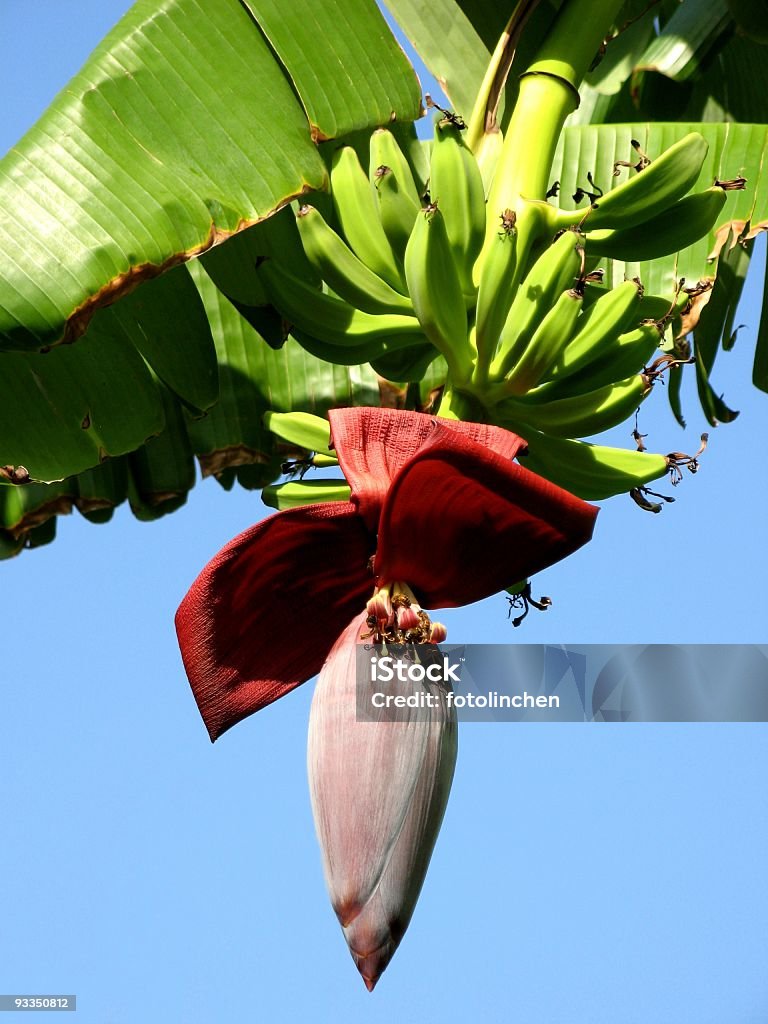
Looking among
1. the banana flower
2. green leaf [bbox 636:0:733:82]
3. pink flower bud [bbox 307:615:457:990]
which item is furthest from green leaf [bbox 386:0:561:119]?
pink flower bud [bbox 307:615:457:990]

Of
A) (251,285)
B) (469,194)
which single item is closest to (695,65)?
(469,194)

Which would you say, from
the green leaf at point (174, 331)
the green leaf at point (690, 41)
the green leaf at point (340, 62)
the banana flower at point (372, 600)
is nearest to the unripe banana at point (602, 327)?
the banana flower at point (372, 600)

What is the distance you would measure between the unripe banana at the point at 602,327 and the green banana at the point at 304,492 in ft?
0.80

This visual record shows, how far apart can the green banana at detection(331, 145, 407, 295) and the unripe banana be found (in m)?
0.21

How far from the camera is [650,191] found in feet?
3.81

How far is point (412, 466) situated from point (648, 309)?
19.9 inches

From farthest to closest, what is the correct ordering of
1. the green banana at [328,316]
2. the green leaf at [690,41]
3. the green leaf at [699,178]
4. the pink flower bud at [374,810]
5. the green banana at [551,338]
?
the green leaf at [690,41]
the green leaf at [699,178]
the green banana at [328,316]
the green banana at [551,338]
the pink flower bud at [374,810]

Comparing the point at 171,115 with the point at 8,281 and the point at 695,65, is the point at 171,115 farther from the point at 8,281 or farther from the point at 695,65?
the point at 695,65

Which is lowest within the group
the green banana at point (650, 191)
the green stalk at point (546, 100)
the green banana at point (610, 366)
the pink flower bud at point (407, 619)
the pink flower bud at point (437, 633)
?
the pink flower bud at point (437, 633)

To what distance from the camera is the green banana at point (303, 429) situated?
1.29 meters

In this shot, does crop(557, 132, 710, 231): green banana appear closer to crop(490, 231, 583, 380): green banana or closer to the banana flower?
crop(490, 231, 583, 380): green banana

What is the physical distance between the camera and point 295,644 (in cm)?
106

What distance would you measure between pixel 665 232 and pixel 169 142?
493 mm

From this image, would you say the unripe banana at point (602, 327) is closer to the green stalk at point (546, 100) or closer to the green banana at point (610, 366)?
the green banana at point (610, 366)
